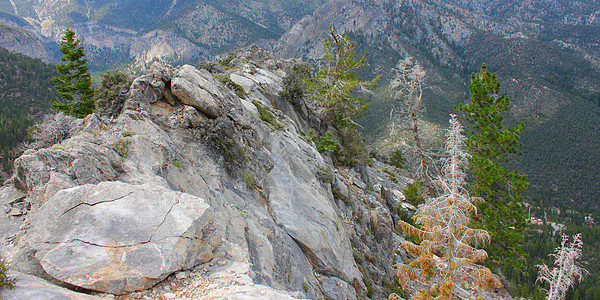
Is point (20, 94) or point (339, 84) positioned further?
point (20, 94)

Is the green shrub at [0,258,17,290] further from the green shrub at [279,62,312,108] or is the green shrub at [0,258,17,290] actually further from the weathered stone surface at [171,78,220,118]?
the green shrub at [279,62,312,108]

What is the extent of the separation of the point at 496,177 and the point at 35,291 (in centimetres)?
2135

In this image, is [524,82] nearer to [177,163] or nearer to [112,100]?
[177,163]

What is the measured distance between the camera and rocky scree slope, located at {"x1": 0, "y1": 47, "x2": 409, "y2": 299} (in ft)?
16.3

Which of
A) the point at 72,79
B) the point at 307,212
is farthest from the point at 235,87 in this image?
the point at 72,79

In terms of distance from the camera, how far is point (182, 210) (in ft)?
19.9

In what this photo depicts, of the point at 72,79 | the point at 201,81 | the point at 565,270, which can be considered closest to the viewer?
the point at 201,81

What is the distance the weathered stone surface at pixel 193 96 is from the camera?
1016 centimetres

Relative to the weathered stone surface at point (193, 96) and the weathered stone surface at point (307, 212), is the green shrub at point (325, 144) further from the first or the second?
the weathered stone surface at point (193, 96)

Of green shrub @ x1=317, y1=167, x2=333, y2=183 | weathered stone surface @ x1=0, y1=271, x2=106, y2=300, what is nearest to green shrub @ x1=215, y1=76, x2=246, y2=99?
green shrub @ x1=317, y1=167, x2=333, y2=183

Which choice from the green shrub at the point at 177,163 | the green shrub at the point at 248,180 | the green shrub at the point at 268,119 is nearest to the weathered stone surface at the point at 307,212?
the green shrub at the point at 268,119

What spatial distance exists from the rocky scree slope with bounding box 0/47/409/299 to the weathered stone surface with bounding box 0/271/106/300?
30mm

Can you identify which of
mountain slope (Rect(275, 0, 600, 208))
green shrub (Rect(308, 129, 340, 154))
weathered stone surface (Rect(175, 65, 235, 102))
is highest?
mountain slope (Rect(275, 0, 600, 208))

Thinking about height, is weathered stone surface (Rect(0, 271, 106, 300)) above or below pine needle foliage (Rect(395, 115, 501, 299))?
below
